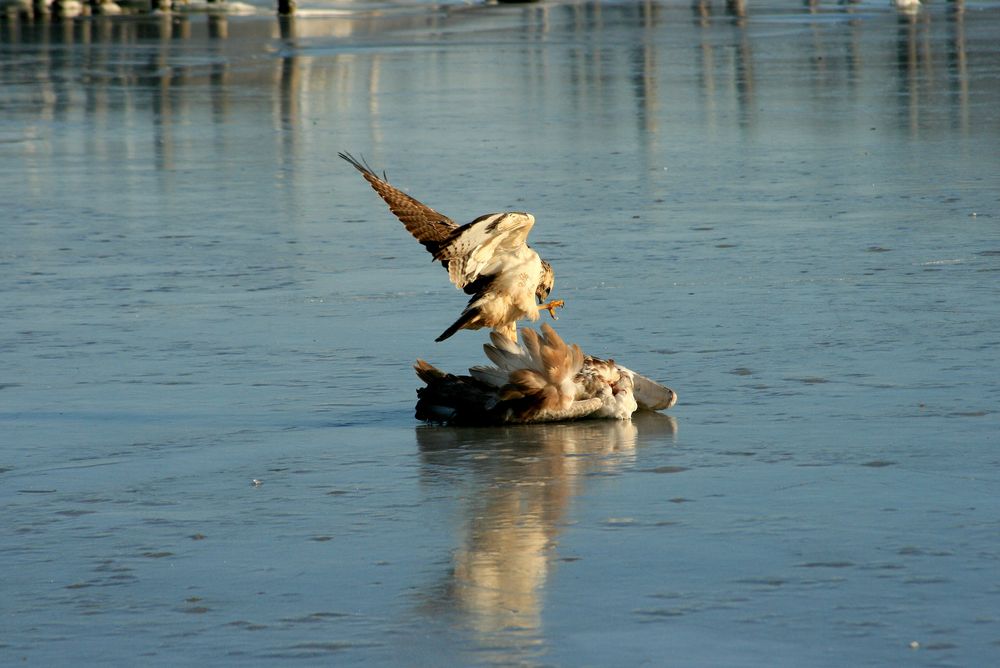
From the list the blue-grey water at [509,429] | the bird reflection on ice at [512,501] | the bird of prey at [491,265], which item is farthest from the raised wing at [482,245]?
the bird reflection on ice at [512,501]

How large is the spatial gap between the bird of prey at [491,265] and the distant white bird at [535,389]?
60cm

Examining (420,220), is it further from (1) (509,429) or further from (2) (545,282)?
(1) (509,429)

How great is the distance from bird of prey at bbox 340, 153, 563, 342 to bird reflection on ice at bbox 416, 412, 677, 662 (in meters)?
0.93

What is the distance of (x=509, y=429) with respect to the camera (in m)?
7.01

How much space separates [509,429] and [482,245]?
3.27 feet

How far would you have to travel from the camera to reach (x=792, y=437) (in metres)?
6.52

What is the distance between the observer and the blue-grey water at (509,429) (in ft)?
15.3

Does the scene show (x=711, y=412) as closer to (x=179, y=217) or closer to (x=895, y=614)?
(x=895, y=614)

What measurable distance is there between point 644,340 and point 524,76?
15.7 metres

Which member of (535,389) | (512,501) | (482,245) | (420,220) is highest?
(420,220)

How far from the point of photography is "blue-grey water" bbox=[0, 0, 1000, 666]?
15.3 feet

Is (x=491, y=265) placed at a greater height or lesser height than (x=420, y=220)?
lesser

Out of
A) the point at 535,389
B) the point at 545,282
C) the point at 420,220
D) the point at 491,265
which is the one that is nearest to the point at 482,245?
the point at 491,265

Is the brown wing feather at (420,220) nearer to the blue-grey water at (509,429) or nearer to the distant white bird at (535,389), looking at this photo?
the blue-grey water at (509,429)
